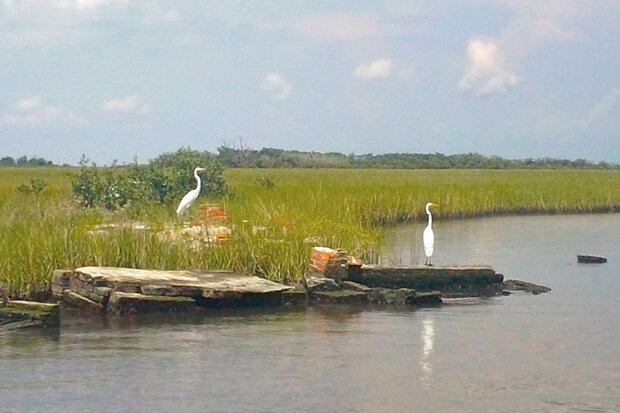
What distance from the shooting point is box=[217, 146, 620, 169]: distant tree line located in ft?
290

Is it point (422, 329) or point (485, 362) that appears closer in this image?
point (485, 362)

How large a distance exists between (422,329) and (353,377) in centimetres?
275

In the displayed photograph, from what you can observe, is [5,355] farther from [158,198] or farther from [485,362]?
[158,198]

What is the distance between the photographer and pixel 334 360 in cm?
1170

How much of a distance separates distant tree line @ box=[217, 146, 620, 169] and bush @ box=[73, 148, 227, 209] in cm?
5426

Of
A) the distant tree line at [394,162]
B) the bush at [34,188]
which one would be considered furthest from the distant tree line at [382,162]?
the bush at [34,188]

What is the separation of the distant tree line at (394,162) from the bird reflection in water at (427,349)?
226ft

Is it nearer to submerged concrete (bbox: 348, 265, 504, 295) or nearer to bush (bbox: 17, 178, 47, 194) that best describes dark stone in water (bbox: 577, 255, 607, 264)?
submerged concrete (bbox: 348, 265, 504, 295)

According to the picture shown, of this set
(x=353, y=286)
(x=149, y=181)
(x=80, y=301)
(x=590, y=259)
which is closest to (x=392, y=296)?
(x=353, y=286)

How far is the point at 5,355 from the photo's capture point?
37.9 feet

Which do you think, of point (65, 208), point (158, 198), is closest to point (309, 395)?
point (65, 208)

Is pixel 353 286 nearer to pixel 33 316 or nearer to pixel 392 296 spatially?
pixel 392 296

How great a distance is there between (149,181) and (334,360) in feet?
46.1

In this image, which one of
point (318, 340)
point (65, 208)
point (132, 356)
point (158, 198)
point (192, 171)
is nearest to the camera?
point (132, 356)
